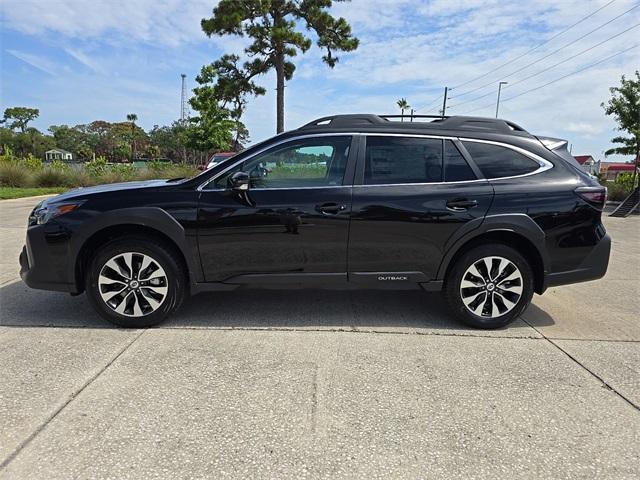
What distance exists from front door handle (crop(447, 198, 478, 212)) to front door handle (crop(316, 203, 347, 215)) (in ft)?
2.93

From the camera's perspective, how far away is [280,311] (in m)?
4.35

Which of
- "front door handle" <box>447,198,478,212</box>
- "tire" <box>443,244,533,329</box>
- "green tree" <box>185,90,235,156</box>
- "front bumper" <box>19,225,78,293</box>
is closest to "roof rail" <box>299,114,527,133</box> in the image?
"front door handle" <box>447,198,478,212</box>

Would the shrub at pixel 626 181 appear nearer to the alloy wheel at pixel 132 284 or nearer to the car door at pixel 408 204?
the car door at pixel 408 204

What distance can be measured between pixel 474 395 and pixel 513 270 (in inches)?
55.9

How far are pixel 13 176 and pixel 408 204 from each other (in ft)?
65.6

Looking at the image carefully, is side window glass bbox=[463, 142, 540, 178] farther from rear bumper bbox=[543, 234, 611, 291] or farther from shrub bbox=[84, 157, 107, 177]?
shrub bbox=[84, 157, 107, 177]

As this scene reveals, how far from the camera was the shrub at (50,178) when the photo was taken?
19453 mm

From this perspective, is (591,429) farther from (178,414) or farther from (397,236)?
(178,414)

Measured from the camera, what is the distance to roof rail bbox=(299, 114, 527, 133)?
4.05m

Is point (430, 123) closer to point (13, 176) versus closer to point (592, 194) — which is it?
point (592, 194)

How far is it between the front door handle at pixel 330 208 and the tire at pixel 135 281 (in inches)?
50.3

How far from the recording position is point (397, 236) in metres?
3.84

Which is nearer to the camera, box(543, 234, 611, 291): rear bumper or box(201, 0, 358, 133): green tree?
box(543, 234, 611, 291): rear bumper

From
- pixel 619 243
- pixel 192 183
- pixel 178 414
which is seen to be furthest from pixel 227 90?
pixel 178 414
